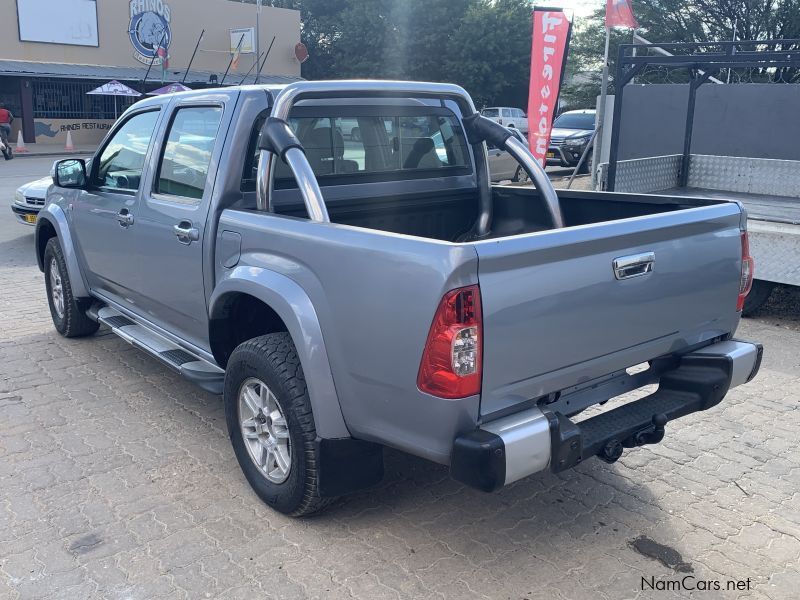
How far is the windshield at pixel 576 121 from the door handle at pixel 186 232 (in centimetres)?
1868

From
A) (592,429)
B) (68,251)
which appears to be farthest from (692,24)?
(592,429)

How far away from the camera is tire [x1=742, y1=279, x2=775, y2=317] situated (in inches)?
267

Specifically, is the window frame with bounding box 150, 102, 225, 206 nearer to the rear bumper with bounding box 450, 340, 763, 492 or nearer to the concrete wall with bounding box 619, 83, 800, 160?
the rear bumper with bounding box 450, 340, 763, 492

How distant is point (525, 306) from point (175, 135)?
2.62 metres

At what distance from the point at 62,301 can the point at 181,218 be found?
98.8 inches

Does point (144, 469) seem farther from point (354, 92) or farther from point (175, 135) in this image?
point (354, 92)

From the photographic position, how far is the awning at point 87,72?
1112 inches

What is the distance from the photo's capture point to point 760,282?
6789 millimetres

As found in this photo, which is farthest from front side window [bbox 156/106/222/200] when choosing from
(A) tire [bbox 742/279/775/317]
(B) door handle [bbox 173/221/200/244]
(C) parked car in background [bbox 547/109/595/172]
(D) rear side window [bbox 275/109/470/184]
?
(C) parked car in background [bbox 547/109/595/172]

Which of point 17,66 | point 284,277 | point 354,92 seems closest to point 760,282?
point 354,92

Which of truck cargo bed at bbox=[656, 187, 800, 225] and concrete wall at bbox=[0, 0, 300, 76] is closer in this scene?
truck cargo bed at bbox=[656, 187, 800, 225]

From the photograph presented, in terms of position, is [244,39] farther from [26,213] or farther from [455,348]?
[455,348]

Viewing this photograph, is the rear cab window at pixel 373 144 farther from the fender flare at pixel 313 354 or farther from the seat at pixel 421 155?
the fender flare at pixel 313 354

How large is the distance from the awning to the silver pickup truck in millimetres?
26746
